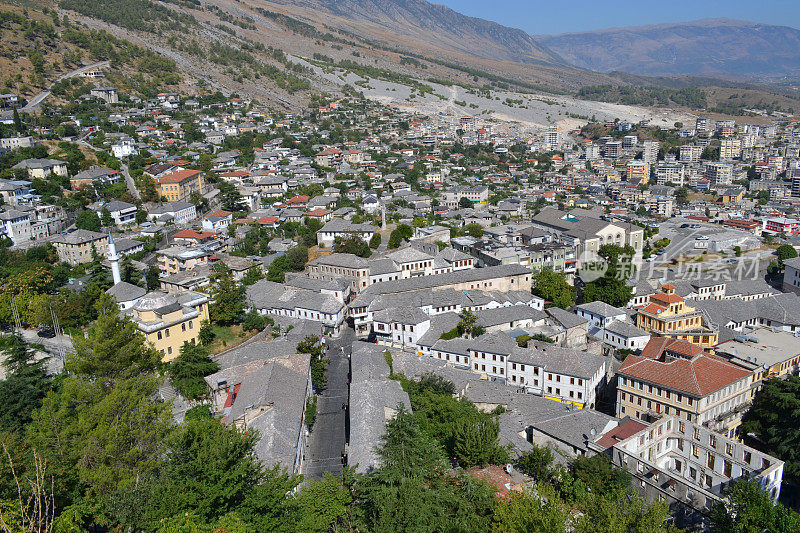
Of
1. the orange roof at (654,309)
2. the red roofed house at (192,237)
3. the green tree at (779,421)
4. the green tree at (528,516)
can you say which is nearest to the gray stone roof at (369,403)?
the green tree at (528,516)

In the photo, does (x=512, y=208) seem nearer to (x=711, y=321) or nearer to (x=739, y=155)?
(x=711, y=321)

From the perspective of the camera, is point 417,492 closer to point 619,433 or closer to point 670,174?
point 619,433

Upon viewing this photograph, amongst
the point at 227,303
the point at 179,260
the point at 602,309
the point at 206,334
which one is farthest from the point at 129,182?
the point at 602,309

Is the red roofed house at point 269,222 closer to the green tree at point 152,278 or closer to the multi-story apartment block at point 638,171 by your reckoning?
the green tree at point 152,278

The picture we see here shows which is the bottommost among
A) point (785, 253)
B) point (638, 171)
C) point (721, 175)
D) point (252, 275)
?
point (252, 275)

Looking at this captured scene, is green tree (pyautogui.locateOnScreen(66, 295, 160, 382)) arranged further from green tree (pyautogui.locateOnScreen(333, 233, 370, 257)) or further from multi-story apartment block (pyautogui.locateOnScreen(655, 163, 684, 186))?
multi-story apartment block (pyautogui.locateOnScreen(655, 163, 684, 186))
